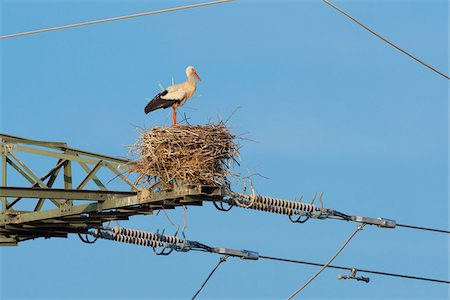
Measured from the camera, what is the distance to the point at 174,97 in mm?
25641

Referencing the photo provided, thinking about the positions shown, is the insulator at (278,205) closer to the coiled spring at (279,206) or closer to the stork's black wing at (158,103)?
the coiled spring at (279,206)

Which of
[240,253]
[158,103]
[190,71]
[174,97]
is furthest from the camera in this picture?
[190,71]

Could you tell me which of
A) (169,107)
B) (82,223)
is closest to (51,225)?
(82,223)

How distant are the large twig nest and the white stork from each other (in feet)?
9.08

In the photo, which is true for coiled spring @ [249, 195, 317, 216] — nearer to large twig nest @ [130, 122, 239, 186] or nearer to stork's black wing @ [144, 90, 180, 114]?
large twig nest @ [130, 122, 239, 186]

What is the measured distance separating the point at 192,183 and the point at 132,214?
6.49ft

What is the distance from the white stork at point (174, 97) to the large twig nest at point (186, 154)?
9.08ft

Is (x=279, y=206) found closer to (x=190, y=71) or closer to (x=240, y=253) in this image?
(x=240, y=253)

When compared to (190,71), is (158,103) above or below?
below

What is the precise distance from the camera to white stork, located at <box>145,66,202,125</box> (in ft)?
83.3

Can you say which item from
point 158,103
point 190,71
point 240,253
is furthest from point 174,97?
point 240,253

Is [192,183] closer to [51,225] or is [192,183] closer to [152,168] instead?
[152,168]

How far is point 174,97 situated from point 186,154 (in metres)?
3.88

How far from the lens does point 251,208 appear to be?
2233cm
